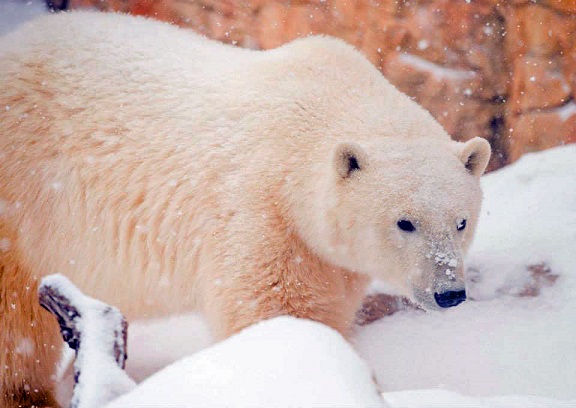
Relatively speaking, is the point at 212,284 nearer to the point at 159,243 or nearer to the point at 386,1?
the point at 159,243

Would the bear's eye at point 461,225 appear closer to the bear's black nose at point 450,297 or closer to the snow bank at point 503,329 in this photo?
the bear's black nose at point 450,297

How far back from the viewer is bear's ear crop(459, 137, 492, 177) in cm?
332

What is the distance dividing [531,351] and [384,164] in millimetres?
2031

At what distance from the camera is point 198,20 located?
7781 mm

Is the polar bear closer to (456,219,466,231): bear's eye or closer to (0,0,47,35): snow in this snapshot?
(456,219,466,231): bear's eye

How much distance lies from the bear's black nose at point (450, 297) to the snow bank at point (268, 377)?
1.18 meters

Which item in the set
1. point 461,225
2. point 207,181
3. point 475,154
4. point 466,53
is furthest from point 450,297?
point 466,53

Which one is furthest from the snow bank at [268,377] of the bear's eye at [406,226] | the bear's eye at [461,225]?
the bear's eye at [461,225]

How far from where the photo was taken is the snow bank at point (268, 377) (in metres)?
1.75

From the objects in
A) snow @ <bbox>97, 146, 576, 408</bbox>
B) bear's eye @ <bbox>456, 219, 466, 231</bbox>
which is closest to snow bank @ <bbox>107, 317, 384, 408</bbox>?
bear's eye @ <bbox>456, 219, 466, 231</bbox>

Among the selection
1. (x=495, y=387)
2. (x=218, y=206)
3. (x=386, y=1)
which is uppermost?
(x=386, y=1)

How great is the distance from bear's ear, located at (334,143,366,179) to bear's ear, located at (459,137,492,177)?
55 cm

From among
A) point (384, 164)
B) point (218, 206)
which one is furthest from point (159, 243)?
point (384, 164)

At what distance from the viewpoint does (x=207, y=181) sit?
Result: 365 cm
